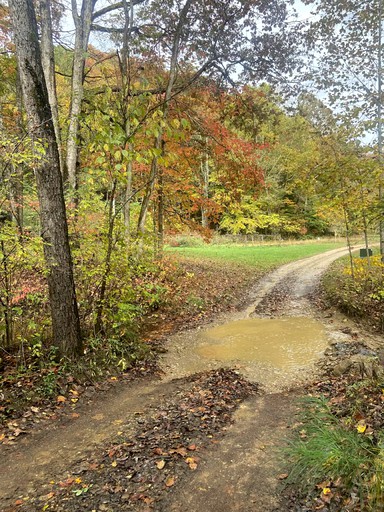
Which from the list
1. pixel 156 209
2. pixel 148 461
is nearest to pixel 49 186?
pixel 148 461

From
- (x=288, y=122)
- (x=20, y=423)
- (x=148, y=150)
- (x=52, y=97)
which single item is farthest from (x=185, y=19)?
(x=288, y=122)

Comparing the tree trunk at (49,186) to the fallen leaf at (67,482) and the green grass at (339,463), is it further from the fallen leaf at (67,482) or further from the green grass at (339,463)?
the green grass at (339,463)

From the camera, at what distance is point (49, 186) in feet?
16.7

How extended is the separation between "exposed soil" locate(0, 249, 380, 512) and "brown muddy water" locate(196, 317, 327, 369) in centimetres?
56

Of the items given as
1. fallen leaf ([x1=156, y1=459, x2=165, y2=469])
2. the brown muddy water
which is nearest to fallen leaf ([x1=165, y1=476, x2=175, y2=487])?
fallen leaf ([x1=156, y1=459, x2=165, y2=469])

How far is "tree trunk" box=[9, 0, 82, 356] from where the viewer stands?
4719 millimetres

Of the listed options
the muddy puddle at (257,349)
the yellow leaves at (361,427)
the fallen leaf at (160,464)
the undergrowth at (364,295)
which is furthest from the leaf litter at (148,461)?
the undergrowth at (364,295)

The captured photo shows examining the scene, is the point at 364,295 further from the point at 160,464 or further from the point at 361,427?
the point at 160,464

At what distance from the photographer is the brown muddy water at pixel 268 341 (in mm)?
6824

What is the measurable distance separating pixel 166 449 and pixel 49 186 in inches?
157

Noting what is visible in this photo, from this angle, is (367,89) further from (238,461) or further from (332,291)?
(238,461)

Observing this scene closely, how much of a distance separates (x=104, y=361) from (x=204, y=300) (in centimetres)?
541

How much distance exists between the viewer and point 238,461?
11.9 ft

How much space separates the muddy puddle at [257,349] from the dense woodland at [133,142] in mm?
1402
